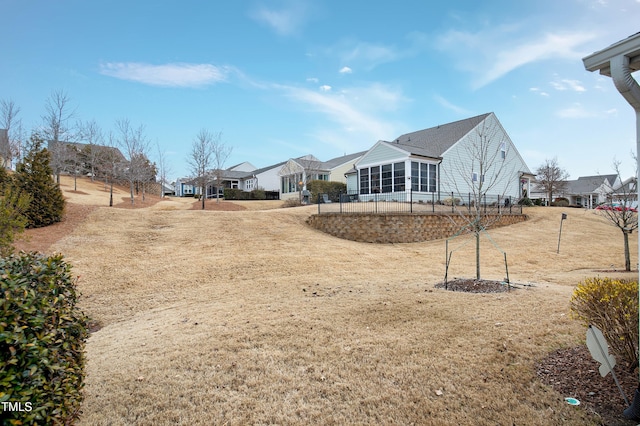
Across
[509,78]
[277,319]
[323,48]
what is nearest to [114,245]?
[277,319]

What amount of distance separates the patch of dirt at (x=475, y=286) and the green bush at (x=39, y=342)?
6.41 meters

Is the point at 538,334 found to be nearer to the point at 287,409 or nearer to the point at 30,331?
the point at 287,409

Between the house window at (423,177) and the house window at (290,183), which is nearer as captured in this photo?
the house window at (423,177)

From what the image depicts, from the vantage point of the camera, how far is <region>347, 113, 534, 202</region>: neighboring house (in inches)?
812

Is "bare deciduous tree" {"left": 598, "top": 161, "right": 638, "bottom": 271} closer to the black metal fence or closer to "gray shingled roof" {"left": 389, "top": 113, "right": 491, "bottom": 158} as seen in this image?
the black metal fence

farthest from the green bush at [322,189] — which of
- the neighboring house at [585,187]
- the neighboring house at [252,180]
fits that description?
the neighboring house at [585,187]

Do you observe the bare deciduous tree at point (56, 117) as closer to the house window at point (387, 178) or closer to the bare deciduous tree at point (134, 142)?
the bare deciduous tree at point (134, 142)

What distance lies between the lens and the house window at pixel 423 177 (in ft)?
67.4

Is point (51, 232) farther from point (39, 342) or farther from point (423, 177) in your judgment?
point (423, 177)

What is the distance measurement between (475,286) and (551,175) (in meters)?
37.3

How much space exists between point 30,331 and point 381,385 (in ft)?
9.26

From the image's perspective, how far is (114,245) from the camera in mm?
10680

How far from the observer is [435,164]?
70.8 ft

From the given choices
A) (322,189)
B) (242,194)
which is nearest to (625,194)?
(322,189)
